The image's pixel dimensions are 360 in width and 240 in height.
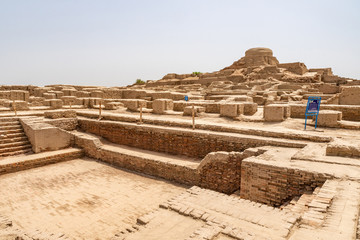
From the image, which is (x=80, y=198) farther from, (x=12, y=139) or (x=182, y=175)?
(x=12, y=139)

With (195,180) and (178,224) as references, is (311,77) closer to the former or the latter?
(195,180)

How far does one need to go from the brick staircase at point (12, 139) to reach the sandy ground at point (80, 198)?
156 centimetres

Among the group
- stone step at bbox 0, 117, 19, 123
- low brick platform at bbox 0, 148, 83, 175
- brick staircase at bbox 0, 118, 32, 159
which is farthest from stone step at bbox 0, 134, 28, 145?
low brick platform at bbox 0, 148, 83, 175

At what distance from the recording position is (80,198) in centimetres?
651

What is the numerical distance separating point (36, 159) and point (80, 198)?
3.47 meters

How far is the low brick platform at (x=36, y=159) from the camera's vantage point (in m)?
8.34

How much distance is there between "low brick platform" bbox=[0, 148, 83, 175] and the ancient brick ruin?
1.3 inches

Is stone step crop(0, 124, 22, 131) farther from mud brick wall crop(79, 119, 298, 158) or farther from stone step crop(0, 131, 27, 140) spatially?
mud brick wall crop(79, 119, 298, 158)

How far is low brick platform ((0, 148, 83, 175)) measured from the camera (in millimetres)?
8336

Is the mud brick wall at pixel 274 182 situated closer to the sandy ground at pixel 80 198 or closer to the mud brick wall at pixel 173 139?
the mud brick wall at pixel 173 139

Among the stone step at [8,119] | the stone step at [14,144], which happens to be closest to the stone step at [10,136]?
the stone step at [14,144]

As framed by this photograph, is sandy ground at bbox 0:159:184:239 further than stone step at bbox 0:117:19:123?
No

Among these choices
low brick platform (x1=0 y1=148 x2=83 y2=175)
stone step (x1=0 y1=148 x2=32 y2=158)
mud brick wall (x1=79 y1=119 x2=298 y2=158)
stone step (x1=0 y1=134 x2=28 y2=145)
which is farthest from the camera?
stone step (x1=0 y1=134 x2=28 y2=145)

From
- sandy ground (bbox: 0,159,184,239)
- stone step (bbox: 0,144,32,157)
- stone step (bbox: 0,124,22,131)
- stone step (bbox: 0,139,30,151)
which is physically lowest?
sandy ground (bbox: 0,159,184,239)
